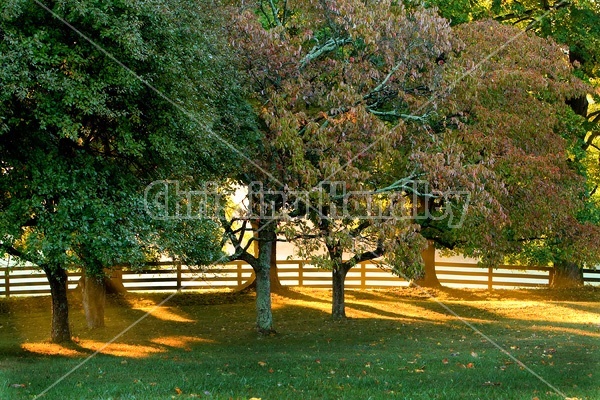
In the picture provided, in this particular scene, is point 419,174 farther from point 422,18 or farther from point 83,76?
point 83,76

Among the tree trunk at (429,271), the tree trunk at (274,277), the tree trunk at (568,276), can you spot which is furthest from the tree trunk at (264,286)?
the tree trunk at (568,276)

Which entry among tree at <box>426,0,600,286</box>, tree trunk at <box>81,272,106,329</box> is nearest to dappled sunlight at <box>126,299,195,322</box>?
tree trunk at <box>81,272,106,329</box>

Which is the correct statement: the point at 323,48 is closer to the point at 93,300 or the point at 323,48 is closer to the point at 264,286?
Result: the point at 264,286

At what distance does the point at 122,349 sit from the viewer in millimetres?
16141

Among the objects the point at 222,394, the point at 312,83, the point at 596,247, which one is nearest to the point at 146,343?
the point at 312,83

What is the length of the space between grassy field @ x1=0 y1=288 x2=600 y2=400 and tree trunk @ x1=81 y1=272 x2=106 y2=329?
16.8 inches

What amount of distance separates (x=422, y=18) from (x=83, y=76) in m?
6.68

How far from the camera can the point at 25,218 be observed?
37.1 feet

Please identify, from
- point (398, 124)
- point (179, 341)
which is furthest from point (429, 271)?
point (398, 124)

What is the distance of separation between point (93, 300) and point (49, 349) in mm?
3491

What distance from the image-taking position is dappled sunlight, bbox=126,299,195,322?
22219 millimetres

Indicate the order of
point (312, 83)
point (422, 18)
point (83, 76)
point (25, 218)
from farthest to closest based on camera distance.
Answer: point (312, 83), point (422, 18), point (25, 218), point (83, 76)

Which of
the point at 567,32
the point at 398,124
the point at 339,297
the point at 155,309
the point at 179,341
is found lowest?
the point at 179,341

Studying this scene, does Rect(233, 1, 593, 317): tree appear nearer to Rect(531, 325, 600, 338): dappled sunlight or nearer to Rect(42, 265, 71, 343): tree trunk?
Rect(531, 325, 600, 338): dappled sunlight
